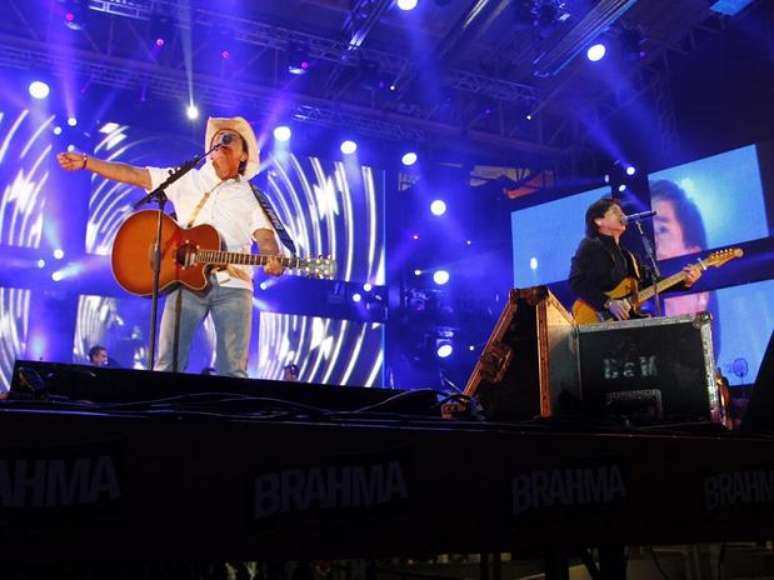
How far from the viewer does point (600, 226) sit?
539 centimetres

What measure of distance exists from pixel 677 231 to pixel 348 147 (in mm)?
5216

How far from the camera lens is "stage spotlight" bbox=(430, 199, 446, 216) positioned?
1248 centimetres

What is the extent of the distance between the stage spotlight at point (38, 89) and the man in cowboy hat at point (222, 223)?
5.52 metres

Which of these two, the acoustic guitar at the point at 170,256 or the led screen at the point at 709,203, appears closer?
the acoustic guitar at the point at 170,256

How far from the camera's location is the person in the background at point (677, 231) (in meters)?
9.45

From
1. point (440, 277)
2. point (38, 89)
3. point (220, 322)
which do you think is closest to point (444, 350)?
point (440, 277)

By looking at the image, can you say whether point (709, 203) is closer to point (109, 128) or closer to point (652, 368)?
point (652, 368)

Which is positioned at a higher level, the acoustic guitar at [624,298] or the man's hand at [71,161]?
the man's hand at [71,161]

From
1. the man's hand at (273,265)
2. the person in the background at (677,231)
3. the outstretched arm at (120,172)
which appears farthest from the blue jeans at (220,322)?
the person in the background at (677,231)

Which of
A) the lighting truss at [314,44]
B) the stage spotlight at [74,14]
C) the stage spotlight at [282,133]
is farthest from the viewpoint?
the stage spotlight at [282,133]

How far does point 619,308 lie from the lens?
4688 mm

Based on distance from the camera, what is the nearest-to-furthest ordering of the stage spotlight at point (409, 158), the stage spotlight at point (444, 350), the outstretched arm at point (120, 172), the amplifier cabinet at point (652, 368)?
the amplifier cabinet at point (652, 368) → the outstretched arm at point (120, 172) → the stage spotlight at point (444, 350) → the stage spotlight at point (409, 158)

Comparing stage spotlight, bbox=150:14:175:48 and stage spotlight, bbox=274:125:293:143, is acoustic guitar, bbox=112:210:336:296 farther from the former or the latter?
stage spotlight, bbox=274:125:293:143

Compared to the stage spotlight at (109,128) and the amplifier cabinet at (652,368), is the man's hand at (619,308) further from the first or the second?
the stage spotlight at (109,128)
